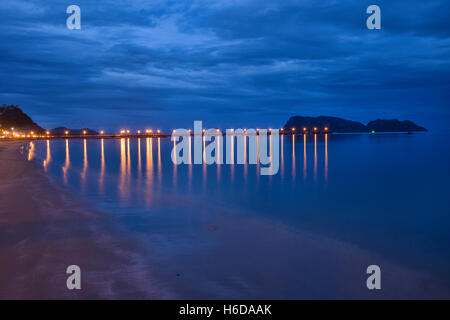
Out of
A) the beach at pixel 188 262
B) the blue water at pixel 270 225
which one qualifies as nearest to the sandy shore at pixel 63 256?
the beach at pixel 188 262

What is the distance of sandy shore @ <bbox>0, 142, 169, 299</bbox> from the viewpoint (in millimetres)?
5891

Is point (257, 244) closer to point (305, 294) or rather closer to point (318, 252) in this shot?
point (318, 252)

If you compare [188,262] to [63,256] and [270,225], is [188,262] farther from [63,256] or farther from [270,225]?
[270,225]

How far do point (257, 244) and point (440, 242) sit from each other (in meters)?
5.37

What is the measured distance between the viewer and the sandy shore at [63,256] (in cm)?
589

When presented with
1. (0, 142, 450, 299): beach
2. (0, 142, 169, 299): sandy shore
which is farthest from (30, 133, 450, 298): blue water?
(0, 142, 169, 299): sandy shore

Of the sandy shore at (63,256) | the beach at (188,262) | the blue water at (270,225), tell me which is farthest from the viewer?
the blue water at (270,225)

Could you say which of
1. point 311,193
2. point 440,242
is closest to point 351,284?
point 440,242

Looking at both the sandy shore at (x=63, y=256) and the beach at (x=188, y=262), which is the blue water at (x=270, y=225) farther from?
the sandy shore at (x=63, y=256)

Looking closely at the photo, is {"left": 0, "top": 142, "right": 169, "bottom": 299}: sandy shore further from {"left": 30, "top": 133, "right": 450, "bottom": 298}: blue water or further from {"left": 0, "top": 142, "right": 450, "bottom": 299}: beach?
{"left": 30, "top": 133, "right": 450, "bottom": 298}: blue water

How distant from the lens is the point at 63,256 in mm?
7402

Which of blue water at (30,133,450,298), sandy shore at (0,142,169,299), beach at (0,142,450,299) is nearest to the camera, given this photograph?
sandy shore at (0,142,169,299)

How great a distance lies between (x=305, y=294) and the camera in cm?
600

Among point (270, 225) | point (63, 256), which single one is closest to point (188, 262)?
point (63, 256)
